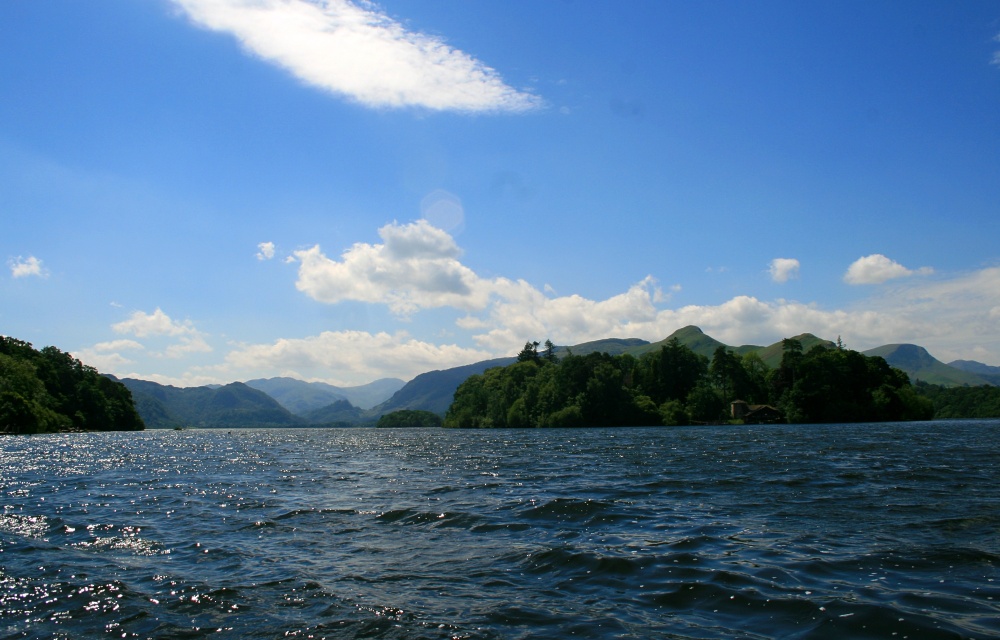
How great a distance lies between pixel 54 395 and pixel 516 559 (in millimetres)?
159857

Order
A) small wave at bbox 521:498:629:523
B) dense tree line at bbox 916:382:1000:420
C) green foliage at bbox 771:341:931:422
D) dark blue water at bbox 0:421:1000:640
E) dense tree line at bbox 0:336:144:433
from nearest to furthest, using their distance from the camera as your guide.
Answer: dark blue water at bbox 0:421:1000:640, small wave at bbox 521:498:629:523, dense tree line at bbox 0:336:144:433, green foliage at bbox 771:341:931:422, dense tree line at bbox 916:382:1000:420

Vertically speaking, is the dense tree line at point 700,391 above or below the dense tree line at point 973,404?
above

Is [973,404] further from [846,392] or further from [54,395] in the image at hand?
[54,395]

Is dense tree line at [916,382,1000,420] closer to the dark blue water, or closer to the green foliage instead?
the green foliage

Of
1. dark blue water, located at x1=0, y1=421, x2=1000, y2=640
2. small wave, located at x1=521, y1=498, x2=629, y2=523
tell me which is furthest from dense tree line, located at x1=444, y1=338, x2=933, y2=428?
small wave, located at x1=521, y1=498, x2=629, y2=523

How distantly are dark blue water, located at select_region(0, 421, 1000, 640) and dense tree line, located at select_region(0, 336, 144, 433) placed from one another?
98652 mm

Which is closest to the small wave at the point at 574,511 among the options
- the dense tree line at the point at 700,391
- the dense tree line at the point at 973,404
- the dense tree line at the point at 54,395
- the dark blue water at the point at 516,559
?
the dark blue water at the point at 516,559

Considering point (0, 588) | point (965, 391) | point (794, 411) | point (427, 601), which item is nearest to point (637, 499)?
point (427, 601)

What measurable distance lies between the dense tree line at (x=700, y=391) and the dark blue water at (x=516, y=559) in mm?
112704

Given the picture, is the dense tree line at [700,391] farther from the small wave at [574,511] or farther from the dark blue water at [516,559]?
the small wave at [574,511]

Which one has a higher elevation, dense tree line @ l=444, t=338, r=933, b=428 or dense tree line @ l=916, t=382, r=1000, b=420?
dense tree line @ l=444, t=338, r=933, b=428

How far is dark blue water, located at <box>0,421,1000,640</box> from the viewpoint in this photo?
955 cm

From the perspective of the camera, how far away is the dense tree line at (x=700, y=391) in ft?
430

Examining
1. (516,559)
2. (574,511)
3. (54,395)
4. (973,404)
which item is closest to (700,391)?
(973,404)
